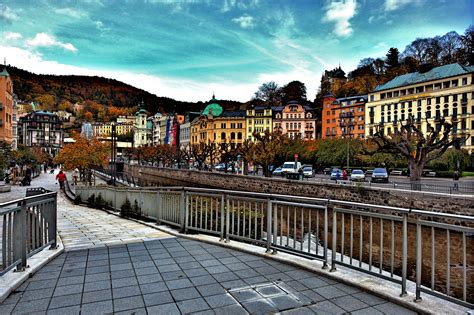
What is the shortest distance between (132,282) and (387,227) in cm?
1379

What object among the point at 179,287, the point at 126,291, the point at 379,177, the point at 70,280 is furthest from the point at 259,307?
the point at 379,177

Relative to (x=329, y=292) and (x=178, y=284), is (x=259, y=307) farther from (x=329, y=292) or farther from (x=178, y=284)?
(x=178, y=284)

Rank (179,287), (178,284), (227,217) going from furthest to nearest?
(227,217), (178,284), (179,287)

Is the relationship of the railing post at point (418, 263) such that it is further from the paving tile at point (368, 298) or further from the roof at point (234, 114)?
the roof at point (234, 114)

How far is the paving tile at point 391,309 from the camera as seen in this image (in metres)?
3.74

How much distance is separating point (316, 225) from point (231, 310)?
2.04m

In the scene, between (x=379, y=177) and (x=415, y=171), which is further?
(x=379, y=177)

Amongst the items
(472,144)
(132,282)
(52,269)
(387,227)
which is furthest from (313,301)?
(472,144)

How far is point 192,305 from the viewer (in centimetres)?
387

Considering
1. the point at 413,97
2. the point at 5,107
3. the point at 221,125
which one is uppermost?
the point at 413,97

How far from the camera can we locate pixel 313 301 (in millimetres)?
4004

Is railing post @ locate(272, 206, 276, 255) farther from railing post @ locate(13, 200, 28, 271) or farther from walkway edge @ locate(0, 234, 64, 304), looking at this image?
railing post @ locate(13, 200, 28, 271)

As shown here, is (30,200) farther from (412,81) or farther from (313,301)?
(412,81)

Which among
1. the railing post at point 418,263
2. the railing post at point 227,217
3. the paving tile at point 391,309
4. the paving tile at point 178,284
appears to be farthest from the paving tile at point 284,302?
the railing post at point 227,217
